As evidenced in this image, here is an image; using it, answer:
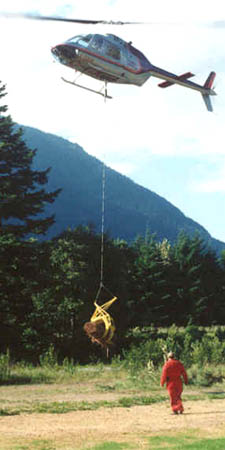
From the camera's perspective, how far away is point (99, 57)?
20.7 meters

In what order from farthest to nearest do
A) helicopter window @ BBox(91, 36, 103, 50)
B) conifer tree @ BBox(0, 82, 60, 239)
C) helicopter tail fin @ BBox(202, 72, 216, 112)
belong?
conifer tree @ BBox(0, 82, 60, 239), helicopter tail fin @ BBox(202, 72, 216, 112), helicopter window @ BBox(91, 36, 103, 50)

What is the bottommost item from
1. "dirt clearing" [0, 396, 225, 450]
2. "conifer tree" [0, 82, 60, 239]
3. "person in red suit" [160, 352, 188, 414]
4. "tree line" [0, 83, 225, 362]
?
"dirt clearing" [0, 396, 225, 450]

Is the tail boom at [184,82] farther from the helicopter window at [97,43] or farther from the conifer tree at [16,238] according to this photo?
the conifer tree at [16,238]

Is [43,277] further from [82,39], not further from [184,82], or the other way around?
[82,39]

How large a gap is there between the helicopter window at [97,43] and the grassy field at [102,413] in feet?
40.5

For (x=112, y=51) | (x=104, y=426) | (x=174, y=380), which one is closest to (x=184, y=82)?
(x=112, y=51)

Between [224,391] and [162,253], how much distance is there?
5851cm

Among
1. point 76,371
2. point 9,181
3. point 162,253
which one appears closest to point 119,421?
point 76,371

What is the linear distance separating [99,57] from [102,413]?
40.3 feet

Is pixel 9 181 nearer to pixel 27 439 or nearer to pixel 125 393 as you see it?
pixel 125 393

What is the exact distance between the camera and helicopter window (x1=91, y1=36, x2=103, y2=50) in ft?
68.2

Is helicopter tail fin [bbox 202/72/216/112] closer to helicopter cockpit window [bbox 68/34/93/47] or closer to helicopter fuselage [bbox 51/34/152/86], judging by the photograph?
helicopter fuselage [bbox 51/34/152/86]

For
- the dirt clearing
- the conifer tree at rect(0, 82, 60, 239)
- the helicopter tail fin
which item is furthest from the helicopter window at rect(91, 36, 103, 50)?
the conifer tree at rect(0, 82, 60, 239)

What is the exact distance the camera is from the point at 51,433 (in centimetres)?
1277
